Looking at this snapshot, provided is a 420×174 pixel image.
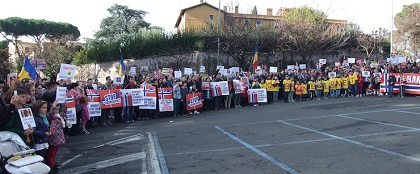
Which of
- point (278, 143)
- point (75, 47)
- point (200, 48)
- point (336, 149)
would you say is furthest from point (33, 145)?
point (75, 47)

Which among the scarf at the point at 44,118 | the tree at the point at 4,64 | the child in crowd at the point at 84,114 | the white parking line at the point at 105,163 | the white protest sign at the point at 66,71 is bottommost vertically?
the white parking line at the point at 105,163

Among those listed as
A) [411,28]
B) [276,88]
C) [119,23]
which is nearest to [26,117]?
[276,88]

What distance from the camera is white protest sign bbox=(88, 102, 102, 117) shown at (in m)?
14.1

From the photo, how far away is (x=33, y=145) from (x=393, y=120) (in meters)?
10.3

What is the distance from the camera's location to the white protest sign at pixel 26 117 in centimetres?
661

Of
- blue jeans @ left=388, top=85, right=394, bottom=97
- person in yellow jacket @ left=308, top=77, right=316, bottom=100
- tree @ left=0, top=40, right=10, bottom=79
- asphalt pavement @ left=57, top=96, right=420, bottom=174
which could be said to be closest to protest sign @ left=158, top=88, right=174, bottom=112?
asphalt pavement @ left=57, top=96, right=420, bottom=174

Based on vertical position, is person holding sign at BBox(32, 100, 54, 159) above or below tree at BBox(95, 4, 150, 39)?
below

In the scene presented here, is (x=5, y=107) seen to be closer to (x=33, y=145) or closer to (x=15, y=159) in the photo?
(x=33, y=145)

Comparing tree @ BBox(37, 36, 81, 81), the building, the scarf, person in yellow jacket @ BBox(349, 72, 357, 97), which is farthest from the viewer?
tree @ BBox(37, 36, 81, 81)

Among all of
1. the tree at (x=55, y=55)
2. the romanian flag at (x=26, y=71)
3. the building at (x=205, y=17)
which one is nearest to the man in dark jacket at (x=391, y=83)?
the building at (x=205, y=17)

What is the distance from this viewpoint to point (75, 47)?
50.1 meters

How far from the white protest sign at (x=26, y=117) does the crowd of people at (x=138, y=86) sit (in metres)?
0.11

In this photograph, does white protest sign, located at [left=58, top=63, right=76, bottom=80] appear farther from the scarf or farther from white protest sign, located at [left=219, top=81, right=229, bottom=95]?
A: white protest sign, located at [left=219, top=81, right=229, bottom=95]

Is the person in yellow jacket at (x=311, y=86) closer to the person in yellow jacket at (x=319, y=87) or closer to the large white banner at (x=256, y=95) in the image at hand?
the person in yellow jacket at (x=319, y=87)
